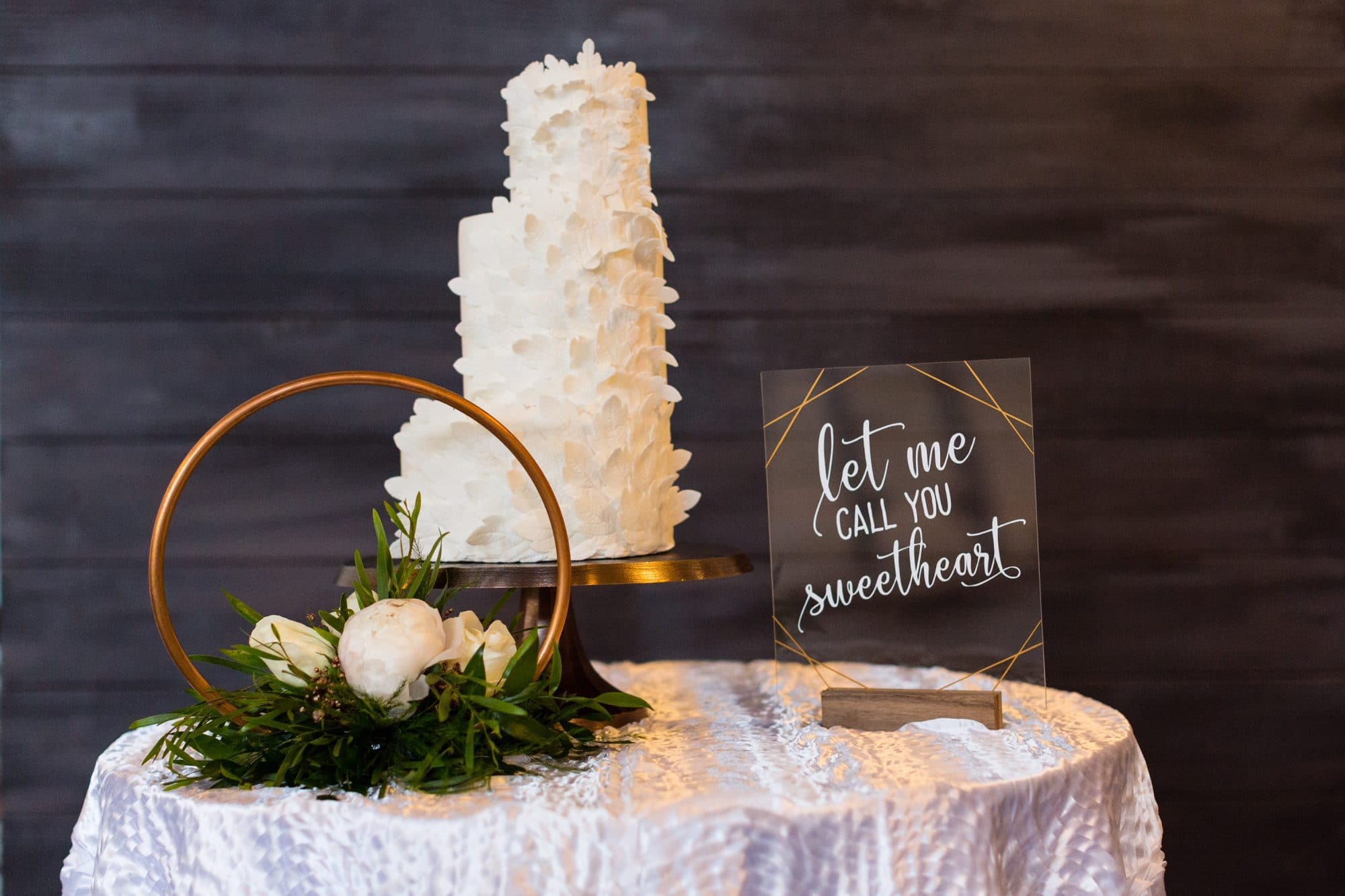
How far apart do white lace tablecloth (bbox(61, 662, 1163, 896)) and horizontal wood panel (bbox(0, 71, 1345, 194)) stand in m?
1.03

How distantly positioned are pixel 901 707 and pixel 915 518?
156mm

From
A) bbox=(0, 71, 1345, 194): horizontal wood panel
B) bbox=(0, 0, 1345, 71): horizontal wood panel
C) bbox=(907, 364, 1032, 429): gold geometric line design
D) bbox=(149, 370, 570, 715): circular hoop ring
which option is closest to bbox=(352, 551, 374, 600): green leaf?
bbox=(149, 370, 570, 715): circular hoop ring

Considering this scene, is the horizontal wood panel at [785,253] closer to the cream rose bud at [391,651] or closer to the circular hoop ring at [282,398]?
the circular hoop ring at [282,398]

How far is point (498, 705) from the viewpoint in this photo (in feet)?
2.39

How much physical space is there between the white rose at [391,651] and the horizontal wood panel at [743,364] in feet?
2.92

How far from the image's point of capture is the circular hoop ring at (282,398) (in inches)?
29.1

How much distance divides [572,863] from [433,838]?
0.29 feet

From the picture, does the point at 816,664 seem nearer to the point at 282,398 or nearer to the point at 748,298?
the point at 282,398

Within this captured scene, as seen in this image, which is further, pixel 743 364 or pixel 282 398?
pixel 743 364

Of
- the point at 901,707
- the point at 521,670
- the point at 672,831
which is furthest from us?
the point at 901,707

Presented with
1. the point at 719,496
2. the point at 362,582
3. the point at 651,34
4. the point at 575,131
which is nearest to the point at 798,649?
the point at 362,582

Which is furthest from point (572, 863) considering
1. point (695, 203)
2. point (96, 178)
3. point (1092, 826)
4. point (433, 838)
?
point (96, 178)

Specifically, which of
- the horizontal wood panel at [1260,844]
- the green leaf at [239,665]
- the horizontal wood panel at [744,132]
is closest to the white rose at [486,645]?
the green leaf at [239,665]

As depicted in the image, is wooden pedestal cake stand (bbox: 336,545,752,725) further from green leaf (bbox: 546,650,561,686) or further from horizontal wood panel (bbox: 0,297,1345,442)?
horizontal wood panel (bbox: 0,297,1345,442)
